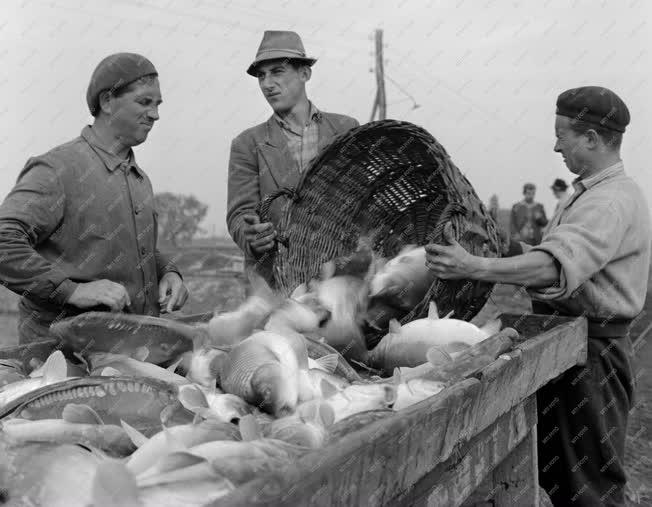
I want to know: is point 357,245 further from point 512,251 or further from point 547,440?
point 547,440

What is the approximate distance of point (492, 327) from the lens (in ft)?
8.25

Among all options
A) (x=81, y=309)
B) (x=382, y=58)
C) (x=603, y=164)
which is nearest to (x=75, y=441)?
(x=81, y=309)

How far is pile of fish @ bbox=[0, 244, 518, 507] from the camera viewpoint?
1.04 metres

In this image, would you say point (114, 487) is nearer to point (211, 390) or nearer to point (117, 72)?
point (211, 390)

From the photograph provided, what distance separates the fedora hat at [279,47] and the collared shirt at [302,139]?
0.33 meters

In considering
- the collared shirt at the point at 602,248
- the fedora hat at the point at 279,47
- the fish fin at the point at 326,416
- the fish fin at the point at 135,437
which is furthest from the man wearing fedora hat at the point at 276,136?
the fish fin at the point at 135,437

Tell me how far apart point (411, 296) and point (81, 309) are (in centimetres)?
140

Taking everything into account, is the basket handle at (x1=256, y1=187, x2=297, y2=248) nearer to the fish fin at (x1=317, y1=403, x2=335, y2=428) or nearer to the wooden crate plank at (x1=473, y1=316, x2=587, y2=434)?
the wooden crate plank at (x1=473, y1=316, x2=587, y2=434)

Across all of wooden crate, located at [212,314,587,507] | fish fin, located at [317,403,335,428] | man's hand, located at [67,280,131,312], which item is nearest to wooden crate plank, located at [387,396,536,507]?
wooden crate, located at [212,314,587,507]

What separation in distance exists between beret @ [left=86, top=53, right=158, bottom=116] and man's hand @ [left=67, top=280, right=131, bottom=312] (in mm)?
949

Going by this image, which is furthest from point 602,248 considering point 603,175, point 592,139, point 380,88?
point 380,88

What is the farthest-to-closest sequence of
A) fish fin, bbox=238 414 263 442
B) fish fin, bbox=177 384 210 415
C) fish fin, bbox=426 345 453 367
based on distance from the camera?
fish fin, bbox=426 345 453 367 → fish fin, bbox=177 384 210 415 → fish fin, bbox=238 414 263 442

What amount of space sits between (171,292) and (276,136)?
124 cm

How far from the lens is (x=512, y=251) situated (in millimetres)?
3160
